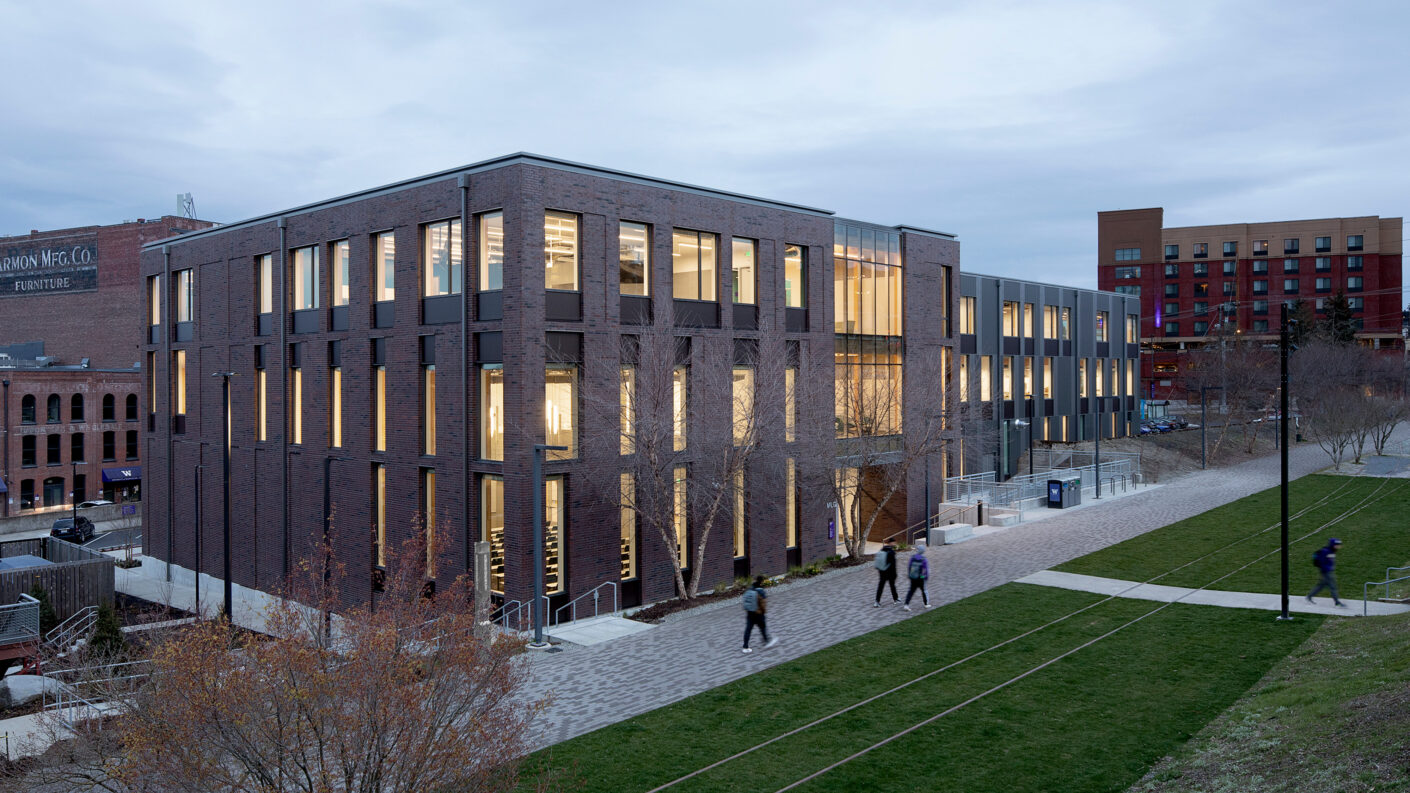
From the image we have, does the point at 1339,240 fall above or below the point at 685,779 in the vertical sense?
above

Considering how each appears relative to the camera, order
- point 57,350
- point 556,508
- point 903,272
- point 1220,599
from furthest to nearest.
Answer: point 57,350 < point 903,272 < point 556,508 < point 1220,599

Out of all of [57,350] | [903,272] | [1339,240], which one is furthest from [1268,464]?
[57,350]

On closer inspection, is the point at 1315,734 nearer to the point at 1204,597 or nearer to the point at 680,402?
the point at 1204,597

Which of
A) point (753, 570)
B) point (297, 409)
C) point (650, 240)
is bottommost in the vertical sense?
point (753, 570)

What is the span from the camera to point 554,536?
24734mm

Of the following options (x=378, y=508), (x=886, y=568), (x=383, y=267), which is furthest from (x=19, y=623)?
(x=886, y=568)

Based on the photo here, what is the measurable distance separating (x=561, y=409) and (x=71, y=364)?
64618 millimetres

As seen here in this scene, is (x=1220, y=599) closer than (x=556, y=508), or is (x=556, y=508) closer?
(x=1220, y=599)

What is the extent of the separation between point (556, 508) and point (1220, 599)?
1695 centimetres

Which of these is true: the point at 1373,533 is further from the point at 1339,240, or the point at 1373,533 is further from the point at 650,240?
the point at 1339,240

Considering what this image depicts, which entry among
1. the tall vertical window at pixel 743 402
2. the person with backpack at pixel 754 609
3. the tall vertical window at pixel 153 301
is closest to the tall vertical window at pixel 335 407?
the tall vertical window at pixel 743 402

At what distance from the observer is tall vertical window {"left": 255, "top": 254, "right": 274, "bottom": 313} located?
32750 millimetres

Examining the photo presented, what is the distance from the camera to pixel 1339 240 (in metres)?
117

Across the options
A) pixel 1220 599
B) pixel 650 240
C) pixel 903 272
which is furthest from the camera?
pixel 903 272
